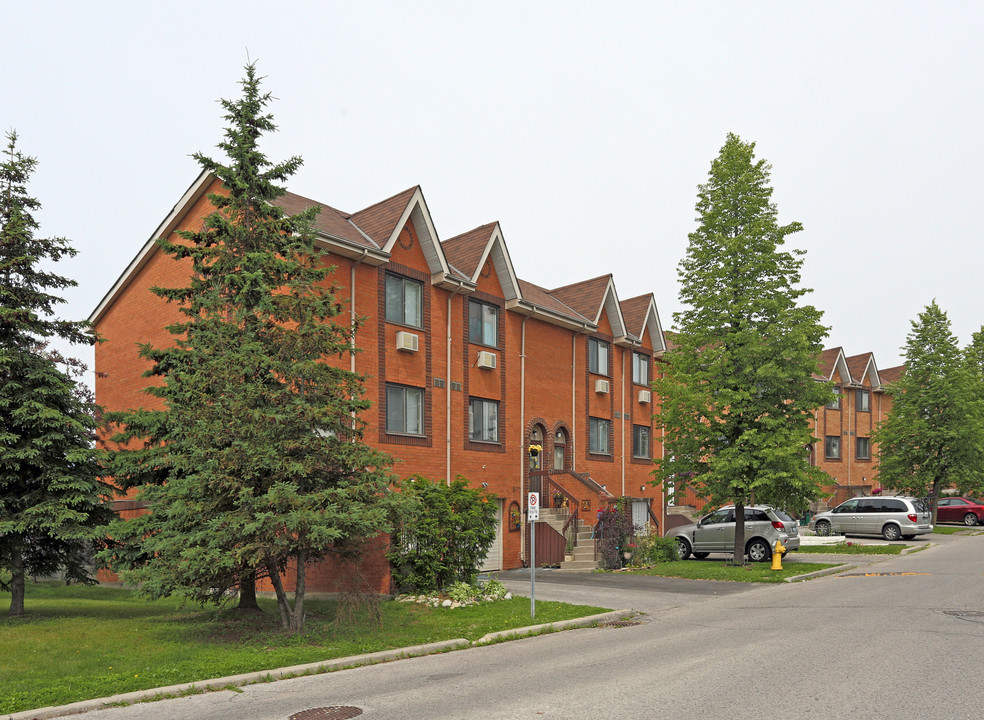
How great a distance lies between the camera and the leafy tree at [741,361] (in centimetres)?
2331

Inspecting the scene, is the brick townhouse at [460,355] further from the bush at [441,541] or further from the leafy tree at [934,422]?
the leafy tree at [934,422]

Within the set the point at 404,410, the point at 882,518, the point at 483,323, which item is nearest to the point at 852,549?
the point at 882,518

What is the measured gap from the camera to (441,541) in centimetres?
1708

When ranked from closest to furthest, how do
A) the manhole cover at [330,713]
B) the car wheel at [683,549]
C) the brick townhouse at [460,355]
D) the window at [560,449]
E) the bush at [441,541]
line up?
the manhole cover at [330,713] → the bush at [441,541] → the brick townhouse at [460,355] → the car wheel at [683,549] → the window at [560,449]

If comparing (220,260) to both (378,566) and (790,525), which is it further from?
(790,525)

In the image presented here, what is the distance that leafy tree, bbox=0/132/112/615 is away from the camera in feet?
46.2

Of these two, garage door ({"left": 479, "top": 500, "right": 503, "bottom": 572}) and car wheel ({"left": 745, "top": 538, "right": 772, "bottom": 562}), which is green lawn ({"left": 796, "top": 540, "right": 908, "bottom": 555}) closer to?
car wheel ({"left": 745, "top": 538, "right": 772, "bottom": 562})

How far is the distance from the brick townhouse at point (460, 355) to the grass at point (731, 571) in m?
3.04

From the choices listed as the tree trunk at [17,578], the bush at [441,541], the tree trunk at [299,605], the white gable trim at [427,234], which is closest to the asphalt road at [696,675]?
the tree trunk at [299,605]

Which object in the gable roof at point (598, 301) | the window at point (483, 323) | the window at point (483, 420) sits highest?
the gable roof at point (598, 301)

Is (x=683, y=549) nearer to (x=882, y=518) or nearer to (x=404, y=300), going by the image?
(x=882, y=518)

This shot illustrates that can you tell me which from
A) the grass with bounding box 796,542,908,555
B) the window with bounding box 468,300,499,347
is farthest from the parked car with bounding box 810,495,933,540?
the window with bounding box 468,300,499,347

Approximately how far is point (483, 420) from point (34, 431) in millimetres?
13701

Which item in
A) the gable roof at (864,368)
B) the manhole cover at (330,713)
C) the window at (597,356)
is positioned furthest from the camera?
the gable roof at (864,368)
